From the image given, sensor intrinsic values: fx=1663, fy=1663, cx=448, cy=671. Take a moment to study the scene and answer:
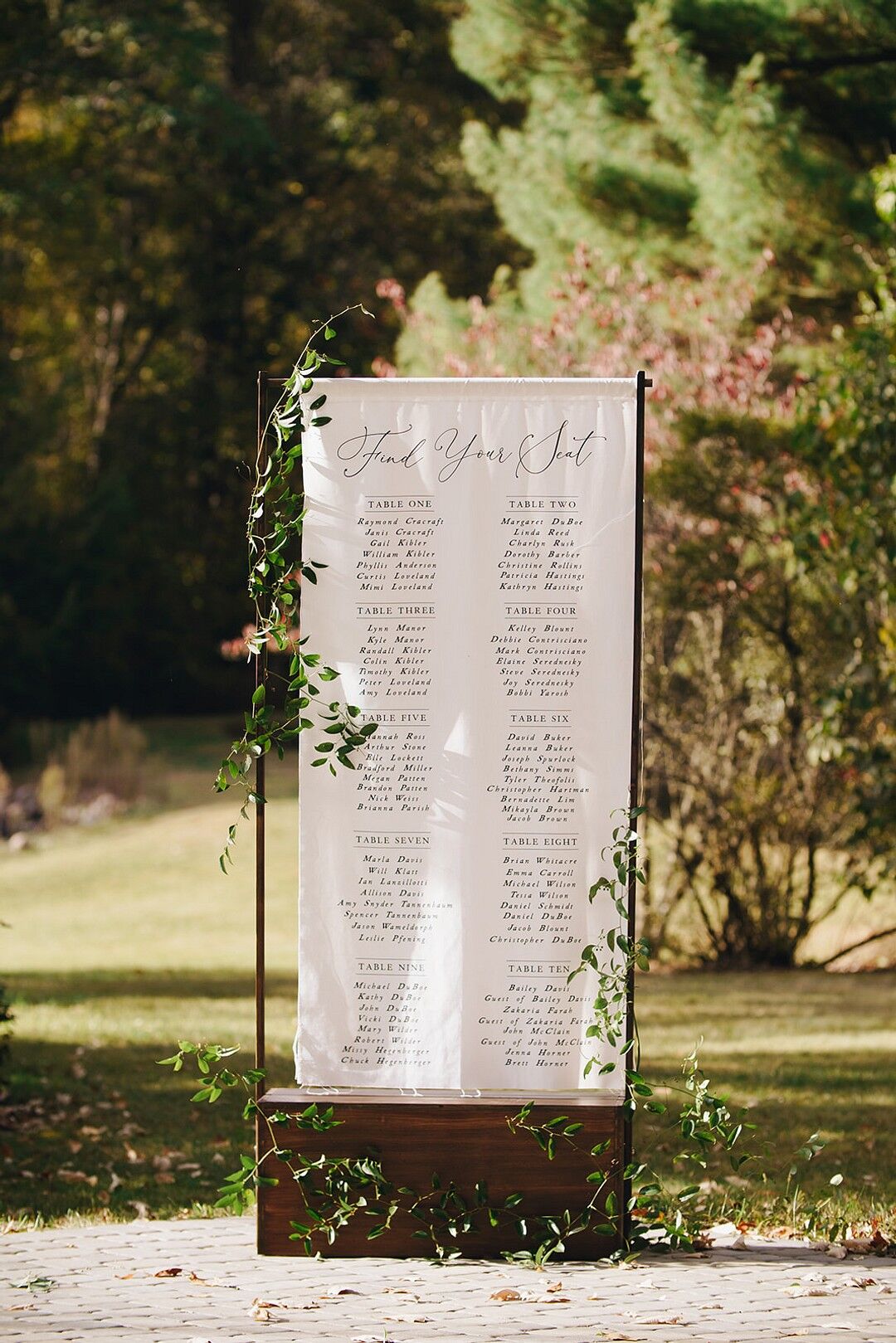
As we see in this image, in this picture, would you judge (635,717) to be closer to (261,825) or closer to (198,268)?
(261,825)

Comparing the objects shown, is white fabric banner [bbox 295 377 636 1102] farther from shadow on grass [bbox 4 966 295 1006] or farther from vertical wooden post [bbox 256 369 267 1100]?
shadow on grass [bbox 4 966 295 1006]

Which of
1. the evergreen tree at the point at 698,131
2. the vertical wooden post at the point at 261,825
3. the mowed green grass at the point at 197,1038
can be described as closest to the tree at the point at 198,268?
the mowed green grass at the point at 197,1038

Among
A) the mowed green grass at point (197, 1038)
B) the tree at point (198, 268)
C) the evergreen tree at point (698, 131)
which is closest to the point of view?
the mowed green grass at point (197, 1038)

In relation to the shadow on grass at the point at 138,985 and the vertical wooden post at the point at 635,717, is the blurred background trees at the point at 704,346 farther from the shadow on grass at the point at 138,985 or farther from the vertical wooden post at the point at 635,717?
the shadow on grass at the point at 138,985

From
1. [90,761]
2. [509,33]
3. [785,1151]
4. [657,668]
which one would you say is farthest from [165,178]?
[785,1151]

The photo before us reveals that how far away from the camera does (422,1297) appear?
4.37 meters

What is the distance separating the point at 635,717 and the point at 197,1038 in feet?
18.0

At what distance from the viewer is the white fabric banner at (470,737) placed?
15.6ft

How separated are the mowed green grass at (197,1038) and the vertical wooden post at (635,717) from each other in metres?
0.32

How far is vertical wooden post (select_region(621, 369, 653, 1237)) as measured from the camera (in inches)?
185

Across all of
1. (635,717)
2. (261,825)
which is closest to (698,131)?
(635,717)

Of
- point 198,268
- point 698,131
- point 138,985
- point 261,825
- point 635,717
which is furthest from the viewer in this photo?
point 198,268

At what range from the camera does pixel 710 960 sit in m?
12.9

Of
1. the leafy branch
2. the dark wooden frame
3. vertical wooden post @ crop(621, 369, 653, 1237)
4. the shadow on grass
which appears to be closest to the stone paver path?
the dark wooden frame
